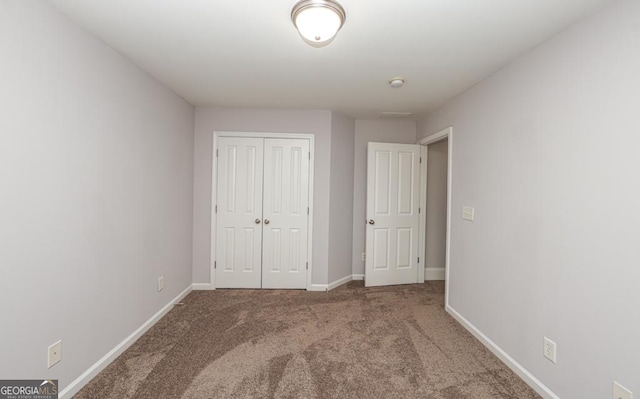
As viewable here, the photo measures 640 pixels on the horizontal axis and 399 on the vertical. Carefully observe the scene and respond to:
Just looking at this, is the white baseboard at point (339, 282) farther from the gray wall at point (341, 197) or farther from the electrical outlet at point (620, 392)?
the electrical outlet at point (620, 392)

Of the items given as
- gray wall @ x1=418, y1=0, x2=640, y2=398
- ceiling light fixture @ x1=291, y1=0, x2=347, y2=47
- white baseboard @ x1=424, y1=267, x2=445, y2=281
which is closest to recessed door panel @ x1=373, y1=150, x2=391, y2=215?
white baseboard @ x1=424, y1=267, x2=445, y2=281

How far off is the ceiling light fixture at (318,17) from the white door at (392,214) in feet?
8.05

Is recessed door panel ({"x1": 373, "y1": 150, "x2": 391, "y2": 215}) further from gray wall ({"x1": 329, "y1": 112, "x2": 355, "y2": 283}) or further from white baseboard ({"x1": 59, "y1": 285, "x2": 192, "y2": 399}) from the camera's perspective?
white baseboard ({"x1": 59, "y1": 285, "x2": 192, "y2": 399})

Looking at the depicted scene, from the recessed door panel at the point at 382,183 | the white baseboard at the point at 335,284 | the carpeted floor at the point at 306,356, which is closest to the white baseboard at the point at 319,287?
the white baseboard at the point at 335,284

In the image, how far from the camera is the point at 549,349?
1829 millimetres

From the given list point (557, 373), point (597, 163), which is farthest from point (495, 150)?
point (557, 373)

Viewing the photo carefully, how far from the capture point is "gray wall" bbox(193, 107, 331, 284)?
3.71 metres

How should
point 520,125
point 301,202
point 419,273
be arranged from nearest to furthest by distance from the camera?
point 520,125, point 301,202, point 419,273

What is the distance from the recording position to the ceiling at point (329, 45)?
63.4 inches

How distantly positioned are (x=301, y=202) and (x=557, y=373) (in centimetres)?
284

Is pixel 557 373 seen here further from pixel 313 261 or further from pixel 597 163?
pixel 313 261

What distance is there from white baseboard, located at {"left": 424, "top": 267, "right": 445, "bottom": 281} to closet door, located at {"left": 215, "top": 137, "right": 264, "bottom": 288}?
2.49 metres

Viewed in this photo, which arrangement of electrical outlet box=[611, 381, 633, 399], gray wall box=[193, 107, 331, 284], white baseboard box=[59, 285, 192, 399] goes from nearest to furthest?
electrical outlet box=[611, 381, 633, 399]
white baseboard box=[59, 285, 192, 399]
gray wall box=[193, 107, 331, 284]

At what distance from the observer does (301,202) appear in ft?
12.4
